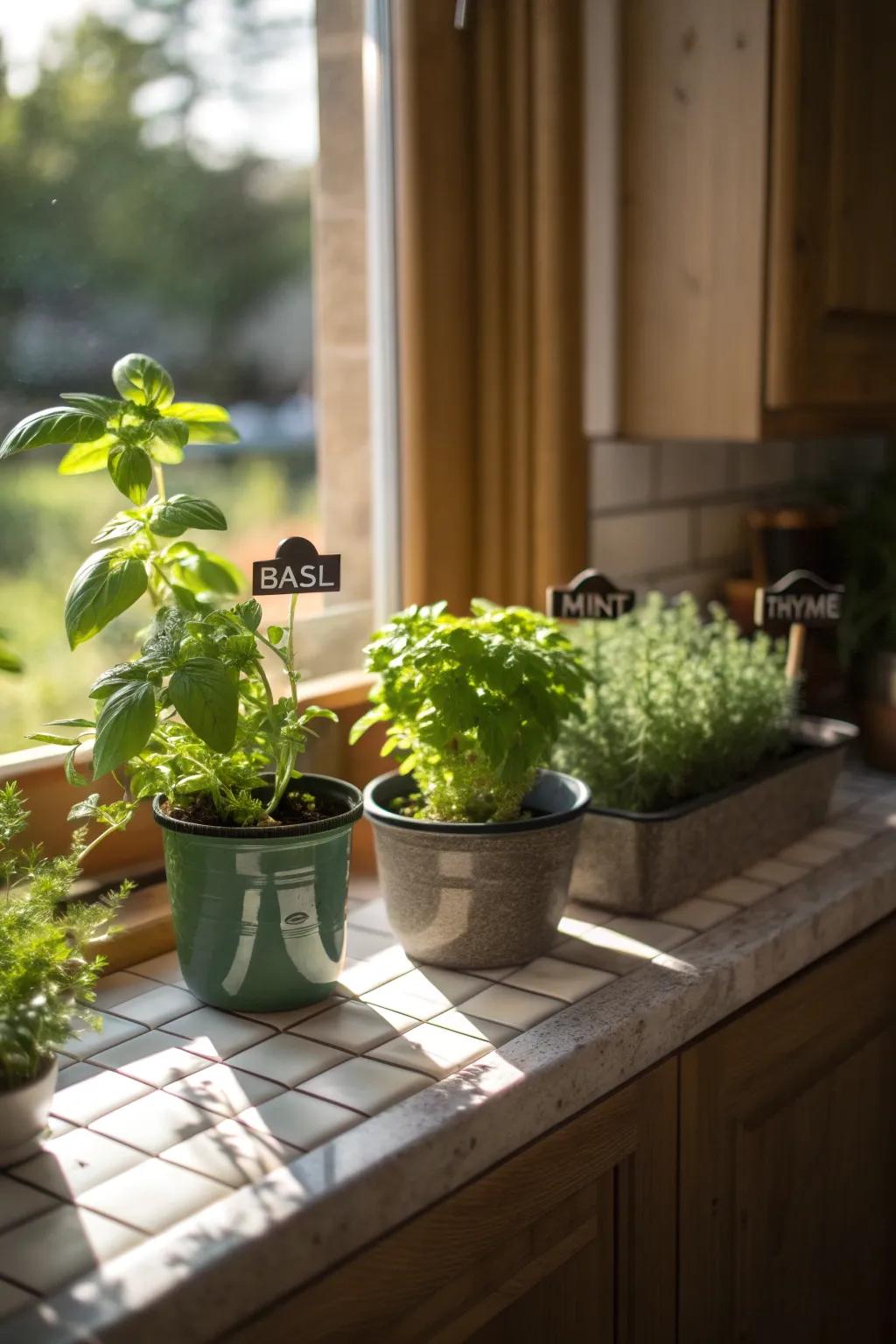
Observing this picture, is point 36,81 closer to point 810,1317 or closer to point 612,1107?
point 612,1107

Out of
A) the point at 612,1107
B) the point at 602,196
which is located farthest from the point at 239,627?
the point at 602,196

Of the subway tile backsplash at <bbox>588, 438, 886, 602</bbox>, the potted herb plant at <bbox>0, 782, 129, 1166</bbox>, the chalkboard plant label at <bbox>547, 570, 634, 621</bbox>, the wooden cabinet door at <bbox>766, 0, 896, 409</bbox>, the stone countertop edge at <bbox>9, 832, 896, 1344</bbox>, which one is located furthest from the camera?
the subway tile backsplash at <bbox>588, 438, 886, 602</bbox>

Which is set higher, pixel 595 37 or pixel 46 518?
pixel 595 37

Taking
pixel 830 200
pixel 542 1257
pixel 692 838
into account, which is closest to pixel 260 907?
pixel 542 1257

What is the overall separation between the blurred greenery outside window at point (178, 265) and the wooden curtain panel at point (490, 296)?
8 centimetres

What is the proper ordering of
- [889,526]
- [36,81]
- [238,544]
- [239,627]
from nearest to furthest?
[239,627]
[36,81]
[238,544]
[889,526]

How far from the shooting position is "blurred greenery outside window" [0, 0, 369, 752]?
1.37 meters

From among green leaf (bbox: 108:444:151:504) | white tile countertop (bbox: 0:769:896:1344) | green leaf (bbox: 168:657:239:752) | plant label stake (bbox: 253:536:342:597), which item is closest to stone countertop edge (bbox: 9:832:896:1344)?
white tile countertop (bbox: 0:769:896:1344)

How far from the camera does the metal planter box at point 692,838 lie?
1374 millimetres

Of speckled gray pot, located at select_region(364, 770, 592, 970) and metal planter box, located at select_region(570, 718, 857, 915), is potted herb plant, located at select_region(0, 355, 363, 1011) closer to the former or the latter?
speckled gray pot, located at select_region(364, 770, 592, 970)

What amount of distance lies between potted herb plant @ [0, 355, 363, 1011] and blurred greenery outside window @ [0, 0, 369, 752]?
256 mm

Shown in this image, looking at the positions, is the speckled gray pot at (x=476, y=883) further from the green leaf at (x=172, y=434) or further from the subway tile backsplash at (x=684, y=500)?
the subway tile backsplash at (x=684, y=500)

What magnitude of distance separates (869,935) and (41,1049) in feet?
3.07

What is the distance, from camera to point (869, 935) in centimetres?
152
